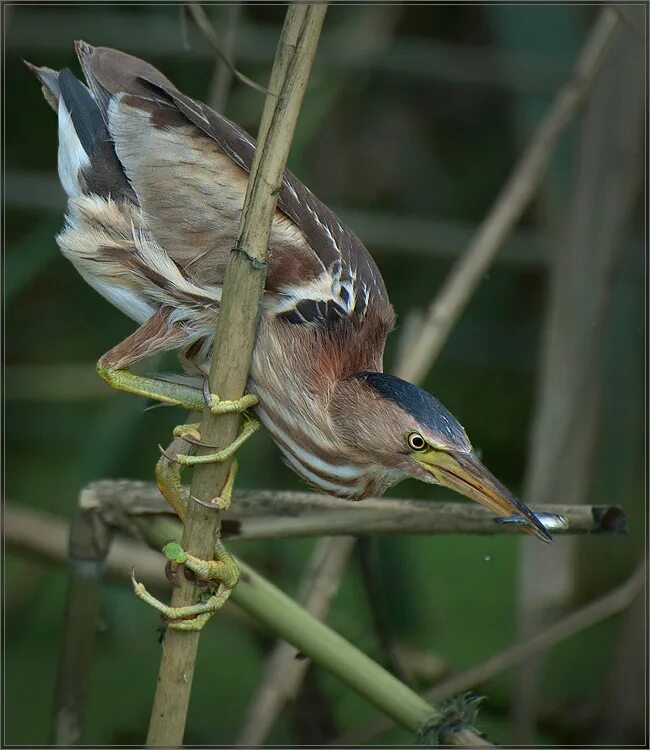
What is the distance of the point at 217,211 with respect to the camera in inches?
52.3

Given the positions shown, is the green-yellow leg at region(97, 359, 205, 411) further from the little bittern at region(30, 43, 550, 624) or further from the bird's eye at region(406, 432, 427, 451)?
the bird's eye at region(406, 432, 427, 451)

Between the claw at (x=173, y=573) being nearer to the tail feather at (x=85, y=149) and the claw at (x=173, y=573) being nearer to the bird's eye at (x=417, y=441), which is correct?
the bird's eye at (x=417, y=441)

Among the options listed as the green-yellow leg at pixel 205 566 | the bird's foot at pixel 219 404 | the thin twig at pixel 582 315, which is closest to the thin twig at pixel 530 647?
the thin twig at pixel 582 315

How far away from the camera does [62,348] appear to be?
278 cm

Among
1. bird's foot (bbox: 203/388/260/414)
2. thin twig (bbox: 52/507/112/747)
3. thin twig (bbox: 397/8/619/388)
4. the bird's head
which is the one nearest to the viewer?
bird's foot (bbox: 203/388/260/414)

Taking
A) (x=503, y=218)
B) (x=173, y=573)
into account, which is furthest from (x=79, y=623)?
(x=503, y=218)

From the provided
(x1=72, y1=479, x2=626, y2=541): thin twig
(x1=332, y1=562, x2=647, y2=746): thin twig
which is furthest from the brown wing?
(x1=332, y1=562, x2=647, y2=746): thin twig

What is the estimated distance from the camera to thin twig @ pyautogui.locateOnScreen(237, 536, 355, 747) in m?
1.55

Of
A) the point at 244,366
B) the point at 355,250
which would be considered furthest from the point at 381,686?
the point at 355,250

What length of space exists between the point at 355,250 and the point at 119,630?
1.09 m

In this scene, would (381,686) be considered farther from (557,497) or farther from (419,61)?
(419,61)

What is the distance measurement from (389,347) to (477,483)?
1204 millimetres

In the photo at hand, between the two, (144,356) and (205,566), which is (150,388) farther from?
(205,566)

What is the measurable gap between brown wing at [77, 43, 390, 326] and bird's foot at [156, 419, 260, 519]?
19cm
